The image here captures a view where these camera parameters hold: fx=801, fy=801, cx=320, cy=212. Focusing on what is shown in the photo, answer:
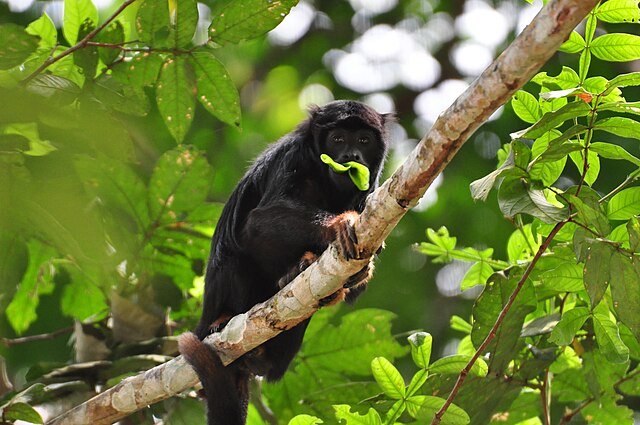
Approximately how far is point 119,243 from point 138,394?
213 centimetres

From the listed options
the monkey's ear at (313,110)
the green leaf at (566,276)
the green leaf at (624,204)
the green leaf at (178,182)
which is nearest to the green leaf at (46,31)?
the green leaf at (178,182)

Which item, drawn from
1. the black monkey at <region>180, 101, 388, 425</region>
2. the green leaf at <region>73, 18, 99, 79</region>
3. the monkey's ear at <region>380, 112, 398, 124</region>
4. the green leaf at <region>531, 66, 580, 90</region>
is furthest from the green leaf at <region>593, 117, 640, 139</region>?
the monkey's ear at <region>380, 112, 398, 124</region>

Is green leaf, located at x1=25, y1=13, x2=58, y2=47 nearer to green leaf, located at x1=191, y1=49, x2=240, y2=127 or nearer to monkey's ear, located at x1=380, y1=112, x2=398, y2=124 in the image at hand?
green leaf, located at x1=191, y1=49, x2=240, y2=127

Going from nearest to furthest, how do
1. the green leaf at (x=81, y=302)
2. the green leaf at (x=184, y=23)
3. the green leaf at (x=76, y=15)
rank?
the green leaf at (x=184, y=23), the green leaf at (x=76, y=15), the green leaf at (x=81, y=302)

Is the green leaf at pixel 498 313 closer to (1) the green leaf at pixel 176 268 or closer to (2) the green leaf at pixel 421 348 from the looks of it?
(2) the green leaf at pixel 421 348

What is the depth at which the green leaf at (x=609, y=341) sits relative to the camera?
2.56m

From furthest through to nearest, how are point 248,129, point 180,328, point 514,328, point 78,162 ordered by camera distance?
point 248,129 < point 180,328 < point 514,328 < point 78,162

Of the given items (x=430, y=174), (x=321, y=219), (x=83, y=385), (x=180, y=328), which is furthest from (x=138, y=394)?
(x=430, y=174)

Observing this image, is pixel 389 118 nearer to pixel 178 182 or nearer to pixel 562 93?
pixel 178 182

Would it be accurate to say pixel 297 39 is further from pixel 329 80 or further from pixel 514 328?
pixel 514 328

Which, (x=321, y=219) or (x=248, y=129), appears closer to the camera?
(x=321, y=219)

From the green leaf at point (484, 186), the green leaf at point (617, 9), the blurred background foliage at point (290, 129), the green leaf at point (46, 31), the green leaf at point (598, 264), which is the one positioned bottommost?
the blurred background foliage at point (290, 129)

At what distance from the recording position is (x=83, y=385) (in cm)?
383

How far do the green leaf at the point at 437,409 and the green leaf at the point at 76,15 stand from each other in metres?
1.92
